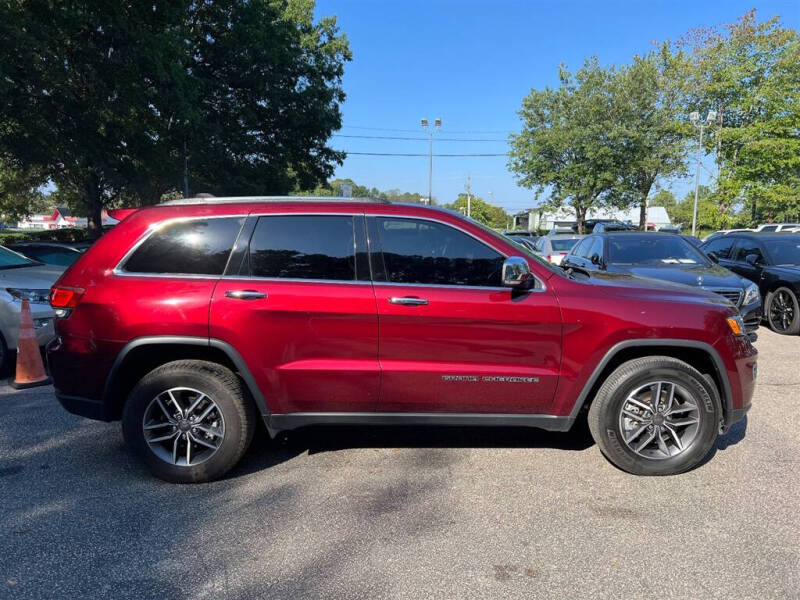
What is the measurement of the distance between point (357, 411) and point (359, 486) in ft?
1.58

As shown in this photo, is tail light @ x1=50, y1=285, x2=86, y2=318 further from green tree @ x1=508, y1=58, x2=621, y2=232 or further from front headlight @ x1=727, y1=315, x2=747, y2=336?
green tree @ x1=508, y1=58, x2=621, y2=232

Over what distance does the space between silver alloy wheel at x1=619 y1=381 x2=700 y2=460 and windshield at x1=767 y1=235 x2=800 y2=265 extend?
6.81 m

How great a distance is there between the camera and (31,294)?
596cm

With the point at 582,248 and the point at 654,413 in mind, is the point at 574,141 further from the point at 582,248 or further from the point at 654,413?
the point at 654,413

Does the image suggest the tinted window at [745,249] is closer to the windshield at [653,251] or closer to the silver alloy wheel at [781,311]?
the silver alloy wheel at [781,311]

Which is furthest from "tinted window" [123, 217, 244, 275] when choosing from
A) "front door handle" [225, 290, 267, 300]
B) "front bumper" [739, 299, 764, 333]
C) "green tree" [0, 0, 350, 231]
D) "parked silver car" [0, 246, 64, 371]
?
"green tree" [0, 0, 350, 231]

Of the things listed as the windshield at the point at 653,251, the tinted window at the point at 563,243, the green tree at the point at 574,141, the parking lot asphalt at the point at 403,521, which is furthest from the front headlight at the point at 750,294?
the green tree at the point at 574,141

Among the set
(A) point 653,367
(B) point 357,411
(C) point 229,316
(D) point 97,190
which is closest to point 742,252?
(A) point 653,367

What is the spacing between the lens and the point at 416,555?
2.67m

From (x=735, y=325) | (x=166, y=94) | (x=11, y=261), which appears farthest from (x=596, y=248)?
(x=166, y=94)

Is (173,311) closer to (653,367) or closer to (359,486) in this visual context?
(359,486)

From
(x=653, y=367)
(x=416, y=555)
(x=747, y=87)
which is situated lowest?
(x=416, y=555)

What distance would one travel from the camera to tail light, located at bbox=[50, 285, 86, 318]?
341cm

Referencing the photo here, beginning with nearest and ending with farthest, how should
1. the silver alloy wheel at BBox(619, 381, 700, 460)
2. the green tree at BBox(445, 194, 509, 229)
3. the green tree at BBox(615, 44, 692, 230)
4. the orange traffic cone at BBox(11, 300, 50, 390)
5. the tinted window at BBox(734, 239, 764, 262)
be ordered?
the silver alloy wheel at BBox(619, 381, 700, 460)
the orange traffic cone at BBox(11, 300, 50, 390)
the tinted window at BBox(734, 239, 764, 262)
the green tree at BBox(615, 44, 692, 230)
the green tree at BBox(445, 194, 509, 229)
